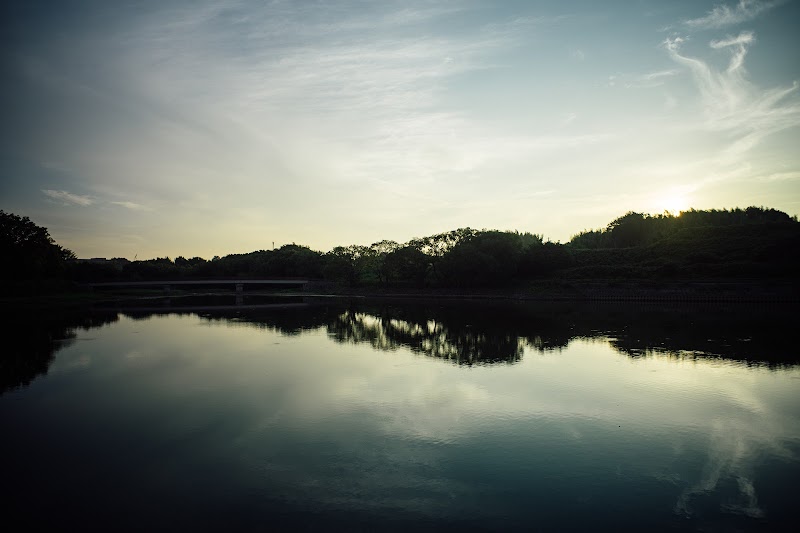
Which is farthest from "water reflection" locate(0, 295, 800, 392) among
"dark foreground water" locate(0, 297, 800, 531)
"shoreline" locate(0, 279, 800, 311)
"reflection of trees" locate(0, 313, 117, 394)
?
"shoreline" locate(0, 279, 800, 311)

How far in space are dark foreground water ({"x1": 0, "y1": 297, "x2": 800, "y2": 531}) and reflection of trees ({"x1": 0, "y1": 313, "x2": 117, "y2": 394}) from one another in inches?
11.9

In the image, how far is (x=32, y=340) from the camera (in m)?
33.9

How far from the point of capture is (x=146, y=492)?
1048 cm

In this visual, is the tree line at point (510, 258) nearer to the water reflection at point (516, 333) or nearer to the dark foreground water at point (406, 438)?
the water reflection at point (516, 333)

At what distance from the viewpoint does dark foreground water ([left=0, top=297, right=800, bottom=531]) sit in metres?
9.55

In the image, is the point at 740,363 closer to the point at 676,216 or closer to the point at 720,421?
the point at 720,421

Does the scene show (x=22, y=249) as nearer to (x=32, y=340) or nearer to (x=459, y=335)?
(x=32, y=340)

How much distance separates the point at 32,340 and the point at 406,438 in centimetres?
3473

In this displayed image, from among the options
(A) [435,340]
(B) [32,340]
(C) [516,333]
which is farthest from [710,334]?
(B) [32,340]

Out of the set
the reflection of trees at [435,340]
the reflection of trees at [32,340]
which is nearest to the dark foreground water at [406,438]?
the reflection of trees at [32,340]

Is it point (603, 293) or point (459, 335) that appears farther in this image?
point (603, 293)

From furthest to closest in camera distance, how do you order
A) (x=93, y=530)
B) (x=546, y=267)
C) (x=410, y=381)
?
(x=546, y=267), (x=410, y=381), (x=93, y=530)

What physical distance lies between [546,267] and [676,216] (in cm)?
8078

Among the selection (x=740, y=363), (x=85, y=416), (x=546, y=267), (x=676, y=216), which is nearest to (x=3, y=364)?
(x=85, y=416)
